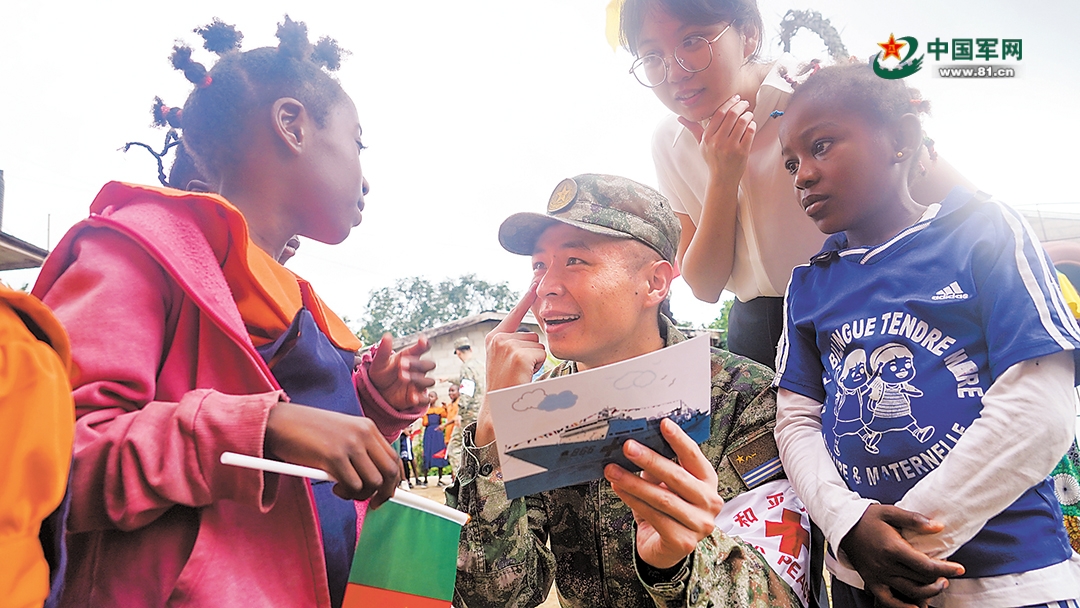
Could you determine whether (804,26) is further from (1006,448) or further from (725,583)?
(725,583)

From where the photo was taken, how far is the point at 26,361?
62 cm

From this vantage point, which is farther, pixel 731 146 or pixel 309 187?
pixel 731 146

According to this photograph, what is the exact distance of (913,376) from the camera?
1.10 metres

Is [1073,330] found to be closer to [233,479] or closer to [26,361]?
[233,479]

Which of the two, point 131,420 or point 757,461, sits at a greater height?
point 757,461

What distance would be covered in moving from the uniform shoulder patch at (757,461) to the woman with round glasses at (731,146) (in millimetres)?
393

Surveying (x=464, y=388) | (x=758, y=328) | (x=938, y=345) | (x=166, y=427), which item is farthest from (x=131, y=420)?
(x=464, y=388)

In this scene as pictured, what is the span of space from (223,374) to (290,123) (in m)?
0.40

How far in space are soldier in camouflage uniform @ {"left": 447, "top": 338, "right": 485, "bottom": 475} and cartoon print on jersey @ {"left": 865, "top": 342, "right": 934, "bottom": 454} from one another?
71 centimetres

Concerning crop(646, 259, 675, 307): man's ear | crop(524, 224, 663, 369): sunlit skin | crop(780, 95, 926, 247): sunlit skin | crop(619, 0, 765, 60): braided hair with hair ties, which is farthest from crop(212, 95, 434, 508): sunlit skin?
crop(780, 95, 926, 247): sunlit skin

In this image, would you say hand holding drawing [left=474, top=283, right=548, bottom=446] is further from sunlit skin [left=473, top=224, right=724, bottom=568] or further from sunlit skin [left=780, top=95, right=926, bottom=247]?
sunlit skin [left=780, top=95, right=926, bottom=247]

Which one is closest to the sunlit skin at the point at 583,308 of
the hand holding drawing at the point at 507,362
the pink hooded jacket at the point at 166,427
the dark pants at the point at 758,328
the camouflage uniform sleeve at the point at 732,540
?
the hand holding drawing at the point at 507,362

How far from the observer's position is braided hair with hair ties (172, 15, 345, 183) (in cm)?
98

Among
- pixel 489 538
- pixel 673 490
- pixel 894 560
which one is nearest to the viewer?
pixel 673 490
